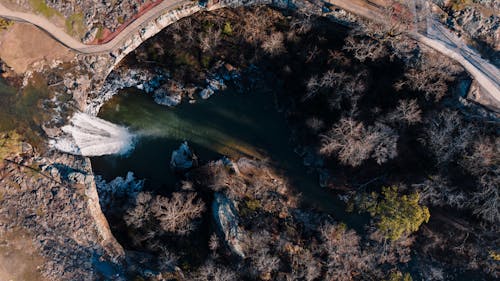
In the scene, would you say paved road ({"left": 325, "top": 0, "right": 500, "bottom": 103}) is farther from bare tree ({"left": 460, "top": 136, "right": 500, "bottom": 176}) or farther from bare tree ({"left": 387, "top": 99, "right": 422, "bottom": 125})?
bare tree ({"left": 387, "top": 99, "right": 422, "bottom": 125})

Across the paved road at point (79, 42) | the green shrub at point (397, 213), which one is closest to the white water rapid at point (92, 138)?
the paved road at point (79, 42)

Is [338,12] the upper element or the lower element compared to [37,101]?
upper

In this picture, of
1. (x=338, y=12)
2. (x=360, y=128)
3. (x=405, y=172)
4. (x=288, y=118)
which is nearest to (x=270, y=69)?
(x=288, y=118)

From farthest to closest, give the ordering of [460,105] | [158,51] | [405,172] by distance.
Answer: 1. [158,51]
2. [405,172]
3. [460,105]

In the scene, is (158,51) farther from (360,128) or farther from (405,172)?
(405,172)

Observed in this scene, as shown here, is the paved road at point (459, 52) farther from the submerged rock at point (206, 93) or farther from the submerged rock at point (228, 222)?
the submerged rock at point (228, 222)

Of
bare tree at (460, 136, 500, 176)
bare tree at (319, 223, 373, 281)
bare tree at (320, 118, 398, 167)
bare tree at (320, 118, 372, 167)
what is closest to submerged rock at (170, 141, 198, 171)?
bare tree at (320, 118, 372, 167)

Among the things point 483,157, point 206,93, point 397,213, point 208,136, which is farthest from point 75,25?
point 483,157

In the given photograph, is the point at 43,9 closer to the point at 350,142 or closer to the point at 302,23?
the point at 302,23
